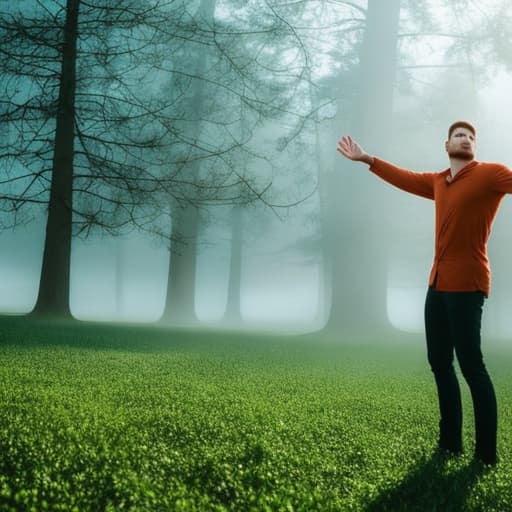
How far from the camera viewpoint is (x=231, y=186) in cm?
1073

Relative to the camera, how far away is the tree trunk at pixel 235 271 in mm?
27875

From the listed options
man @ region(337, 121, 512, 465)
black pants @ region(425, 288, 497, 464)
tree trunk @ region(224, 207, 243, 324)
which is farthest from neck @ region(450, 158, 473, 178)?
tree trunk @ region(224, 207, 243, 324)

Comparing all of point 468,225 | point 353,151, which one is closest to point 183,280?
point 353,151

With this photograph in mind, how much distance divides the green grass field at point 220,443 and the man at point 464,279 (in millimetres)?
352

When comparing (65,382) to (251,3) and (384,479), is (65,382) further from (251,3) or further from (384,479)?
(251,3)

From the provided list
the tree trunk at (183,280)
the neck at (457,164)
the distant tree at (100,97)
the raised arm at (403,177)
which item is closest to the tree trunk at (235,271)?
the tree trunk at (183,280)

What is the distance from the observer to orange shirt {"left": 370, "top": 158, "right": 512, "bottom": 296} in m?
3.56

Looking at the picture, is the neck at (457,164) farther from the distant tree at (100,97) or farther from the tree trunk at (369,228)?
the tree trunk at (369,228)

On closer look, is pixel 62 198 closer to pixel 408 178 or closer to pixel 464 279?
pixel 408 178

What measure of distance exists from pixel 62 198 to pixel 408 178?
9139 mm

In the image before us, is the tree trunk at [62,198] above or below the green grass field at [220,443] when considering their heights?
above

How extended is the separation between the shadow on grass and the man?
0.29 m

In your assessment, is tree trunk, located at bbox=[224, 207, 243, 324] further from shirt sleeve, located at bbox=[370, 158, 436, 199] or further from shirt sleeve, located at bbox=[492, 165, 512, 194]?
shirt sleeve, located at bbox=[492, 165, 512, 194]

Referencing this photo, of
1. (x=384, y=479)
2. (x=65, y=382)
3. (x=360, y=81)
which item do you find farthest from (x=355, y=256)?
(x=384, y=479)
